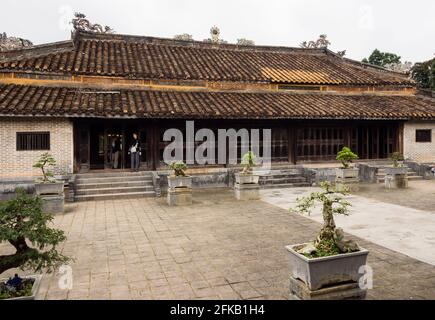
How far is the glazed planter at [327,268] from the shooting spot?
12.8 feet

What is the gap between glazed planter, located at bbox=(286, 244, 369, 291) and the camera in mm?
3898

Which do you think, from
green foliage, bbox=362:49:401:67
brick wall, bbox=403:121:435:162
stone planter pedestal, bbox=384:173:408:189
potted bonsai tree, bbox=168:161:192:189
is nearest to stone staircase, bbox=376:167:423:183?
brick wall, bbox=403:121:435:162

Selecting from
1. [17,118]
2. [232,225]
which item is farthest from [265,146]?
[17,118]

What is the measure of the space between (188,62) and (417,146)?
41.1 ft

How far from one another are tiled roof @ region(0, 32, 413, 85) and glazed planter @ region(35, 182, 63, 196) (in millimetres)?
5570

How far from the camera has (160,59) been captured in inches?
663

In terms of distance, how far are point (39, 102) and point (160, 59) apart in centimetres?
676

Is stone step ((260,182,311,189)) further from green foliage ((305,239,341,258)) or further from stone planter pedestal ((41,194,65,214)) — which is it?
green foliage ((305,239,341,258))

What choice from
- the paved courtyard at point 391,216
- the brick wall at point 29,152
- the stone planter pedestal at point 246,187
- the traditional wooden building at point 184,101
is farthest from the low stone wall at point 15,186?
the paved courtyard at point 391,216

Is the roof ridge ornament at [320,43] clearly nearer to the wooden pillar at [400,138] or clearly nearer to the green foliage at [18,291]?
the wooden pillar at [400,138]

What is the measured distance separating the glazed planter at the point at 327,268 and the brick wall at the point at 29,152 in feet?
35.5

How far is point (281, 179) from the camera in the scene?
1471 cm
